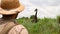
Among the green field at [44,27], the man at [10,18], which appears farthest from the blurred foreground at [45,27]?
the man at [10,18]

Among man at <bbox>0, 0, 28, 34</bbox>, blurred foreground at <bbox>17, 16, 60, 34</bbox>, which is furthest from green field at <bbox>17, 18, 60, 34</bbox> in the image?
man at <bbox>0, 0, 28, 34</bbox>

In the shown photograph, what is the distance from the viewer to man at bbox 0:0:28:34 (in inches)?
143

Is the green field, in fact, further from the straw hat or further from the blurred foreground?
the straw hat

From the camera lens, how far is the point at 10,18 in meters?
3.76

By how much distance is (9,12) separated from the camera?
368 cm

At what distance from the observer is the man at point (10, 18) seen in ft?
12.0

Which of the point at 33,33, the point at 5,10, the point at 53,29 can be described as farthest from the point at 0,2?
the point at 53,29

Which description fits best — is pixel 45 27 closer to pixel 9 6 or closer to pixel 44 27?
pixel 44 27

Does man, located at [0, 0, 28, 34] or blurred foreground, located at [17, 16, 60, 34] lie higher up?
man, located at [0, 0, 28, 34]

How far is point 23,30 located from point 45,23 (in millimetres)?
7029

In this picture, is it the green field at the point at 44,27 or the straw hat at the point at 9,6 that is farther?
the green field at the point at 44,27

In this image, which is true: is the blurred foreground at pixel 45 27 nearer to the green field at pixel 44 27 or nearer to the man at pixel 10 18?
the green field at pixel 44 27

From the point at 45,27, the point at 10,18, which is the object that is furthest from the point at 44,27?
the point at 10,18

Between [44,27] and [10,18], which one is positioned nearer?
[10,18]
